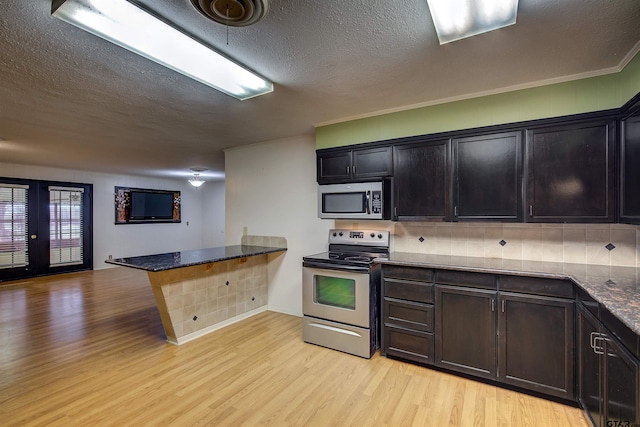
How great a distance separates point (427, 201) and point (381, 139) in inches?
31.0

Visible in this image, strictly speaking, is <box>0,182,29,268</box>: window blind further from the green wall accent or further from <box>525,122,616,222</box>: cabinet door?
<box>525,122,616,222</box>: cabinet door

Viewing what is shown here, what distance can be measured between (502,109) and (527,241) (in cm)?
115

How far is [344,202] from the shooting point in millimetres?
3264

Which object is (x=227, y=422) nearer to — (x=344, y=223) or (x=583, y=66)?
(x=344, y=223)

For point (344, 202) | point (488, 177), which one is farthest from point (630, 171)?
point (344, 202)

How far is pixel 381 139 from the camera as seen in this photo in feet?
10.2

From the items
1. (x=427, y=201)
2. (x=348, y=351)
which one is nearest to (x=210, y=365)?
(x=348, y=351)

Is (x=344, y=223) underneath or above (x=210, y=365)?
above

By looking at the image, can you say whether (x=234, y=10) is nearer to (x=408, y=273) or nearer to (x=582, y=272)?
(x=408, y=273)

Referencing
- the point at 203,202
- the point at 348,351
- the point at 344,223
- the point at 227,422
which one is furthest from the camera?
the point at 203,202

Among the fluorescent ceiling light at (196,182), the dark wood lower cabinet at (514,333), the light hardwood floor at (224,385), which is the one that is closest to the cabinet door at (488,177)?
the dark wood lower cabinet at (514,333)

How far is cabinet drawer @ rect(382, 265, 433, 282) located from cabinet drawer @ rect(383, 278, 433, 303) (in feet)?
0.14

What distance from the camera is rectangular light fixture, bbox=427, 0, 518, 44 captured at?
1.53 m

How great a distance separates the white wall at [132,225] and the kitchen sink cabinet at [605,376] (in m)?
8.64
